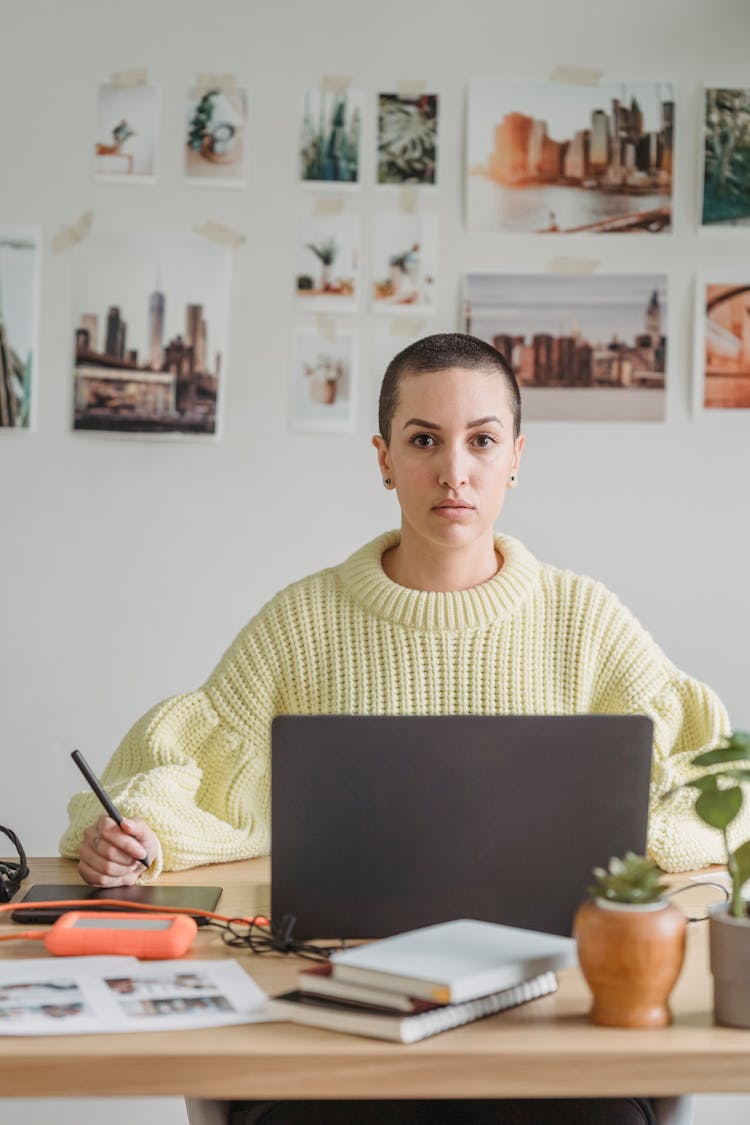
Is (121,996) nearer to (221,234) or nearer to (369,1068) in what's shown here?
(369,1068)

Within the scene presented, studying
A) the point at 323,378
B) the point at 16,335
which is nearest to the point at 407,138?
the point at 323,378

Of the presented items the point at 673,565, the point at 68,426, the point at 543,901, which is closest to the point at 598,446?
the point at 673,565

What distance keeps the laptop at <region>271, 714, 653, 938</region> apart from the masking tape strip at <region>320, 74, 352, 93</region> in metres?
1.84

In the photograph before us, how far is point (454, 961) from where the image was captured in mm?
907

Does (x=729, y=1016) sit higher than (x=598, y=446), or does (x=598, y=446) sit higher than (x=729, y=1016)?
(x=598, y=446)

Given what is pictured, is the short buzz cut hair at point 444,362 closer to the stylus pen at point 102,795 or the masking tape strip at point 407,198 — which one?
the stylus pen at point 102,795

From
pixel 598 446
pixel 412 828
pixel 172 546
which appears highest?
pixel 598 446

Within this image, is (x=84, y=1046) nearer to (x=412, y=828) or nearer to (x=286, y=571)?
(x=412, y=828)

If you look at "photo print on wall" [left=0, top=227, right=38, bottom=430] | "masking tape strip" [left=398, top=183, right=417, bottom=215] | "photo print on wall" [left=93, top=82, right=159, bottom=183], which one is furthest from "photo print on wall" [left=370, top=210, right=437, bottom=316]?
"photo print on wall" [left=0, top=227, right=38, bottom=430]

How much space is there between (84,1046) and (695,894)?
0.68 m

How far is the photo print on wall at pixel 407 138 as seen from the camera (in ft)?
8.42

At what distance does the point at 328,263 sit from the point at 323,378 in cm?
23

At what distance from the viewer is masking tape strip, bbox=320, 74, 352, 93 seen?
2.56 metres

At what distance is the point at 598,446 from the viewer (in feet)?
8.48
